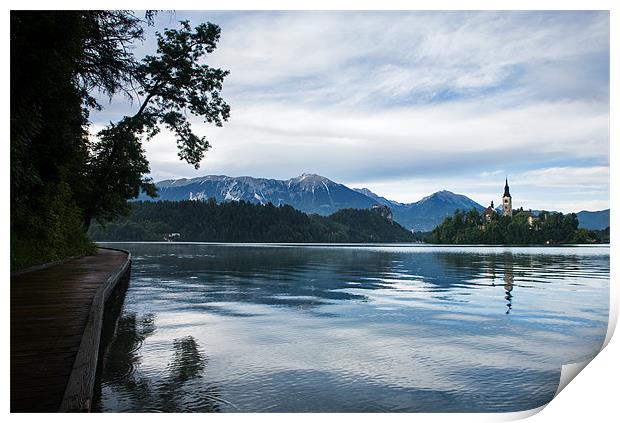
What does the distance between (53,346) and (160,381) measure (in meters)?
1.50

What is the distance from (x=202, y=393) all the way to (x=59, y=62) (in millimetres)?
5646

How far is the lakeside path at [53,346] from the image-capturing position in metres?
4.94

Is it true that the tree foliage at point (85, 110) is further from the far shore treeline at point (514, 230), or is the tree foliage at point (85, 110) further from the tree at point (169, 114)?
the far shore treeline at point (514, 230)

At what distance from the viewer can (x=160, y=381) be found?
7.30 m

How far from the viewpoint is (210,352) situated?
30.0 ft

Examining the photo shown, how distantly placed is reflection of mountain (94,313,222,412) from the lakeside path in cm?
77

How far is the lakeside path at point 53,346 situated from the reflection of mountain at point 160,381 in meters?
0.77

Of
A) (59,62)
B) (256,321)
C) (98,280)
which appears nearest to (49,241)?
(98,280)

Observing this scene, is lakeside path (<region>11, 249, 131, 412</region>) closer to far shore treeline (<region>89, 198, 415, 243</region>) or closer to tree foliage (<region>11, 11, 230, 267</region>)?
tree foliage (<region>11, 11, 230, 267</region>)

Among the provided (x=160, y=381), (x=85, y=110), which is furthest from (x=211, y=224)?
(x=160, y=381)

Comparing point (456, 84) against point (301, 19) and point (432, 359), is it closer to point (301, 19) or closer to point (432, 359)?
point (301, 19)
